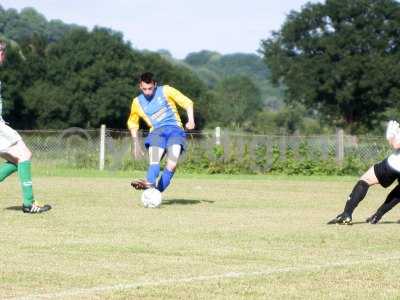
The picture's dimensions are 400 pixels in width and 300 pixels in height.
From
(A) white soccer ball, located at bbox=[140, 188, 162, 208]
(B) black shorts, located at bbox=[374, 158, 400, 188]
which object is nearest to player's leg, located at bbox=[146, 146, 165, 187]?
(A) white soccer ball, located at bbox=[140, 188, 162, 208]

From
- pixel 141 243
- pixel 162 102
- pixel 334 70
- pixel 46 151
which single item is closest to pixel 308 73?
pixel 334 70

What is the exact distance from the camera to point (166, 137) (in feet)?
50.2

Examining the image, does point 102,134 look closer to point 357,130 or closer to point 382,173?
point 382,173

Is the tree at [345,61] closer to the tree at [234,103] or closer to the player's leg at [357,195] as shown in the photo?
the tree at [234,103]

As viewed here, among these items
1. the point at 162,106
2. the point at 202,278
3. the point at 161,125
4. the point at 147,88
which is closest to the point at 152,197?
the point at 161,125

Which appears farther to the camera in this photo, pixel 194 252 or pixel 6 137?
pixel 6 137

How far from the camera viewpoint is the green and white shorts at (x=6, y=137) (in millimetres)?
13430

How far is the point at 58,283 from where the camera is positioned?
7.34 meters

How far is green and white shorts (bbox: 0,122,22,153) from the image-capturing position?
13.4 m

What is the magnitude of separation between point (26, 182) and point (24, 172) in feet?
0.49

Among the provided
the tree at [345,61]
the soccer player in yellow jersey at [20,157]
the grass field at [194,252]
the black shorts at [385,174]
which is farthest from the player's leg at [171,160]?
the tree at [345,61]

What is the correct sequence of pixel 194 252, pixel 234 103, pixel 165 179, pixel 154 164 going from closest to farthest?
1. pixel 194 252
2. pixel 154 164
3. pixel 165 179
4. pixel 234 103

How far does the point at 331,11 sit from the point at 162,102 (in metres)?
62.1

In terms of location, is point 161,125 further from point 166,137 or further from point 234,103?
point 234,103
